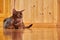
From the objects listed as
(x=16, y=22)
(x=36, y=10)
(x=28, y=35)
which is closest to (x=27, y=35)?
(x=28, y=35)

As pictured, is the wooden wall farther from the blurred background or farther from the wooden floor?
the wooden floor

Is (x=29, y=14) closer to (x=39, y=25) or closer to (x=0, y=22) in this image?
(x=39, y=25)

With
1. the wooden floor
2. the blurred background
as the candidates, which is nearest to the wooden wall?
the blurred background

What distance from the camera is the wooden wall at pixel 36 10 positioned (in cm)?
365

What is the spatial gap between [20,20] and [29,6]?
163cm

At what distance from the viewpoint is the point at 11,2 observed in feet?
11.8

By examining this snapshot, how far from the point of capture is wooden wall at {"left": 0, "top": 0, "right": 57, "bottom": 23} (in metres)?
3.65

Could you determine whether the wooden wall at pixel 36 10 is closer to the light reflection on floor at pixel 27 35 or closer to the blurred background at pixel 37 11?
the blurred background at pixel 37 11

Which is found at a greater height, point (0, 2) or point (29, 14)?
point (0, 2)

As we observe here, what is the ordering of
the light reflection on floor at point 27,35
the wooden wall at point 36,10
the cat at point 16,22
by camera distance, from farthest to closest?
the wooden wall at point 36,10 → the cat at point 16,22 → the light reflection on floor at point 27,35

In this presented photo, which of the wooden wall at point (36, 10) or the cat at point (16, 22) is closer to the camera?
the cat at point (16, 22)

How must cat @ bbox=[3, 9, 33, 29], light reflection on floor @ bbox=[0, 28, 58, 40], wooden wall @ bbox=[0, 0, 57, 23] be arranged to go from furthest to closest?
→ wooden wall @ bbox=[0, 0, 57, 23] < cat @ bbox=[3, 9, 33, 29] < light reflection on floor @ bbox=[0, 28, 58, 40]

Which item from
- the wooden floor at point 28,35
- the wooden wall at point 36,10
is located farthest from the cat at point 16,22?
the wooden wall at point 36,10

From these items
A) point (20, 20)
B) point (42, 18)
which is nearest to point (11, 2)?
point (42, 18)
